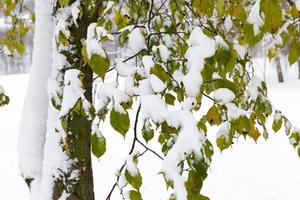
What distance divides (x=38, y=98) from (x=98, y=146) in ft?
4.02

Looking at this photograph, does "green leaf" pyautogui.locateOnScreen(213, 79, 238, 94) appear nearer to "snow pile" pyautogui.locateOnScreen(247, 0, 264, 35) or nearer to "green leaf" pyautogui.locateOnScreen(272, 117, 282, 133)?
"snow pile" pyautogui.locateOnScreen(247, 0, 264, 35)

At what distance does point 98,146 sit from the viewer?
4.42 ft

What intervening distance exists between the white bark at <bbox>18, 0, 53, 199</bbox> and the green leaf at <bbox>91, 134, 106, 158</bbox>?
1.20m

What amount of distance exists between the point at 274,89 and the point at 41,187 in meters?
21.2

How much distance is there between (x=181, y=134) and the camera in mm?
1156

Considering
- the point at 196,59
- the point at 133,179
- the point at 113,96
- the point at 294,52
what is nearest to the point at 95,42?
the point at 113,96

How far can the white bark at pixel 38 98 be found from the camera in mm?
2443

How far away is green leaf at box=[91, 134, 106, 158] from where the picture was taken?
1.34 m

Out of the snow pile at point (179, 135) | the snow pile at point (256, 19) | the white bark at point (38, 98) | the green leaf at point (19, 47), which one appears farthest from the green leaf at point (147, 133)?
the green leaf at point (19, 47)

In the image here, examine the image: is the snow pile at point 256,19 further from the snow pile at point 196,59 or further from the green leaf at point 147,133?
the green leaf at point 147,133

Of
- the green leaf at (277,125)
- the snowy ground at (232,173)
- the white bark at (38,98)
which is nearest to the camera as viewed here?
the green leaf at (277,125)

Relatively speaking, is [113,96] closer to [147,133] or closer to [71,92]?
[71,92]

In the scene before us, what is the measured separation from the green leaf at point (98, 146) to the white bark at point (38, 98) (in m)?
1.20

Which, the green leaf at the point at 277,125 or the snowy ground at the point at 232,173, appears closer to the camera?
the green leaf at the point at 277,125
